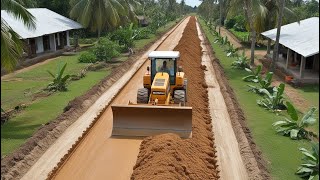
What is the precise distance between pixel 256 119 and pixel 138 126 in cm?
528

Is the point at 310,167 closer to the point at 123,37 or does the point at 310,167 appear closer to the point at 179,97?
the point at 179,97

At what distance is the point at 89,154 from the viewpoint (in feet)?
37.4

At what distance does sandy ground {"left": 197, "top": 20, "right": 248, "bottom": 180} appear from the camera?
10469mm

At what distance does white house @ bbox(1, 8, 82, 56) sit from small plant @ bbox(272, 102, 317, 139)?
2271cm

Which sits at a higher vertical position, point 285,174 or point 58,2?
point 58,2

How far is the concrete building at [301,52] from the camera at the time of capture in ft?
71.6

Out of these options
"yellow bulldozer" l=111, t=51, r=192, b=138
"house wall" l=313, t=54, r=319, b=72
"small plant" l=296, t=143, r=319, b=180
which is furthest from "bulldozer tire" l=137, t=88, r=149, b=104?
"house wall" l=313, t=54, r=319, b=72

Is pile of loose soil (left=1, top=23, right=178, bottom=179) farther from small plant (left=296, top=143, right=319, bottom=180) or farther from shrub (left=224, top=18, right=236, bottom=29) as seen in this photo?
shrub (left=224, top=18, right=236, bottom=29)

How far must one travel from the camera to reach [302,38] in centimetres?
2544

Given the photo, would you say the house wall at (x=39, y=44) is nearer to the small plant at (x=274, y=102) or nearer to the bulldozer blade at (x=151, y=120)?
the bulldozer blade at (x=151, y=120)

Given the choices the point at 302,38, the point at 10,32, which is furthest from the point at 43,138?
the point at 302,38

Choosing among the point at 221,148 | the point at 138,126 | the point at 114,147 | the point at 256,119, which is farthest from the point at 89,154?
the point at 256,119

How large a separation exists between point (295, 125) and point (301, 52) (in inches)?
399

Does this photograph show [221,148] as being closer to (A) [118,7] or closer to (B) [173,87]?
(B) [173,87]
